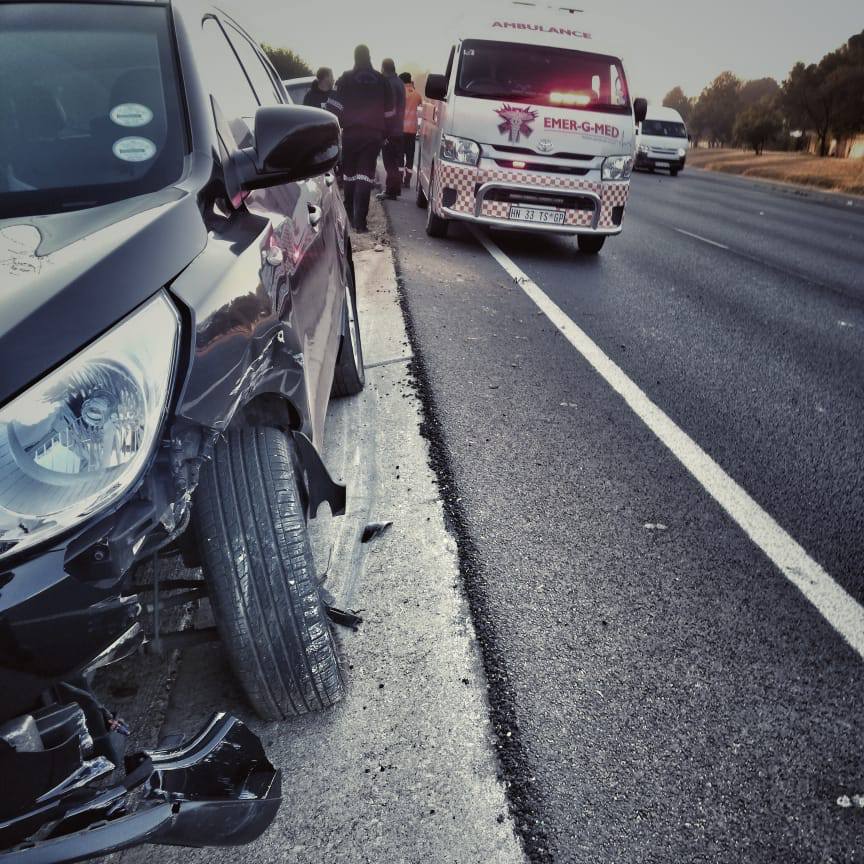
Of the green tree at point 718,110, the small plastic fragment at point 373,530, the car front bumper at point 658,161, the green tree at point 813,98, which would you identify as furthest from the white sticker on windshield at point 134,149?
the green tree at point 718,110

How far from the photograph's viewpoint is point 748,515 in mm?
3156

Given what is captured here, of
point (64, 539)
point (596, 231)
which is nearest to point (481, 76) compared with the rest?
point (596, 231)

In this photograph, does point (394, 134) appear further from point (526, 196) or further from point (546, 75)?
point (526, 196)

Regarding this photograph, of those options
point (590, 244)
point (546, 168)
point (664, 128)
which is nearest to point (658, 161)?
point (664, 128)

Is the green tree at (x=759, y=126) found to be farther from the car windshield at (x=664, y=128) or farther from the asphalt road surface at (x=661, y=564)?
the asphalt road surface at (x=661, y=564)

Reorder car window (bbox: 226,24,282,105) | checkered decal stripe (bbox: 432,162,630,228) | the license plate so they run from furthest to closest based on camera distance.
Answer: the license plate, checkered decal stripe (bbox: 432,162,630,228), car window (bbox: 226,24,282,105)

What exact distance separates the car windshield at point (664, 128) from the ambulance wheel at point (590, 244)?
22.0 m

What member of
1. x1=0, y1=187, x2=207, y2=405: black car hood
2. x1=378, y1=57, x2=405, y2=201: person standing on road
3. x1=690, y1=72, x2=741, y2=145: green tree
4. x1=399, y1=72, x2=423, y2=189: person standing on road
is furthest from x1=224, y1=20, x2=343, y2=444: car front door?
x1=690, y1=72, x2=741, y2=145: green tree

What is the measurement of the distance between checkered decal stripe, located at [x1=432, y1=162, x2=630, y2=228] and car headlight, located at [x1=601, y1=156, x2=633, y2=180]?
0.08m

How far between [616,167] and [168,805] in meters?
8.08

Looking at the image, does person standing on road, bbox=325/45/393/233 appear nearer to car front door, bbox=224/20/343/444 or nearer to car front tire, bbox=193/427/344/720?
car front door, bbox=224/20/343/444

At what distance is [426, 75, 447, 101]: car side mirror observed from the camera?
27.5 feet

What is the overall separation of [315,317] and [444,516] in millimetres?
1014

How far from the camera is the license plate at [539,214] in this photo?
813 cm
